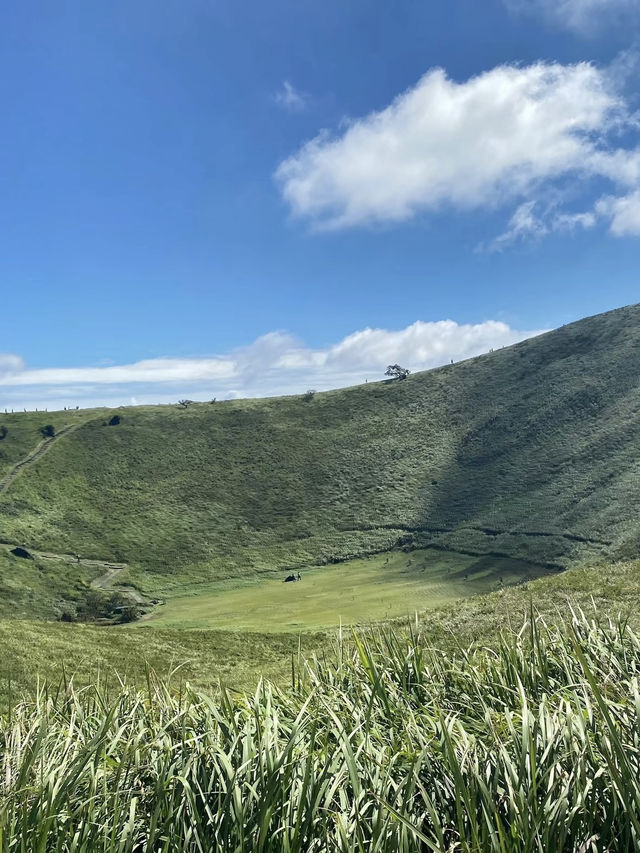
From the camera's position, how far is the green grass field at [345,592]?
59.0m

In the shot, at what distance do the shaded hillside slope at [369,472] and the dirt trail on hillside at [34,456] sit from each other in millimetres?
1702

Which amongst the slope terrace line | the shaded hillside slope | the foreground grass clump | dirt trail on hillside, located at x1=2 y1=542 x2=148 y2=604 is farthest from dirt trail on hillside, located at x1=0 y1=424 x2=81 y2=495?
the foreground grass clump

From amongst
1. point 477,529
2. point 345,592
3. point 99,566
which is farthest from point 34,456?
point 477,529

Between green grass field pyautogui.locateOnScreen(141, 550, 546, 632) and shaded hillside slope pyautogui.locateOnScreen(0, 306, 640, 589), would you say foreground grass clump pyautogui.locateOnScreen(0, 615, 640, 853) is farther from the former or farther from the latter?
shaded hillside slope pyautogui.locateOnScreen(0, 306, 640, 589)

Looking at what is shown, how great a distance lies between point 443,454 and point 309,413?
36.8 metres

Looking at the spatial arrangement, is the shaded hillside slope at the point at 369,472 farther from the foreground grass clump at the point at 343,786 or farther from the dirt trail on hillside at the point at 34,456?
the foreground grass clump at the point at 343,786

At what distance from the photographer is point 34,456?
113562mm

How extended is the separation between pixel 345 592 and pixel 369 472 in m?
45.2

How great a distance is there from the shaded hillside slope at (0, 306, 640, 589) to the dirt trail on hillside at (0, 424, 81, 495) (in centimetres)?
170

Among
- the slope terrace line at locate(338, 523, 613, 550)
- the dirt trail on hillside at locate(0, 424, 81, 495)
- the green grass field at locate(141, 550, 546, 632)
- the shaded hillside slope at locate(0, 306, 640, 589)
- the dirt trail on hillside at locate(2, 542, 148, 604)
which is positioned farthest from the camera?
the dirt trail on hillside at locate(0, 424, 81, 495)

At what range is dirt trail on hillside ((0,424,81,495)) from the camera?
103000mm

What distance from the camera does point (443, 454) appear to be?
379 feet

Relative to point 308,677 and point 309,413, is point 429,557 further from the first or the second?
point 308,677

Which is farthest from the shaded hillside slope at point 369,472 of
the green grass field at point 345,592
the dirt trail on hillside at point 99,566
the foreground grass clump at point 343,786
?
the foreground grass clump at point 343,786
